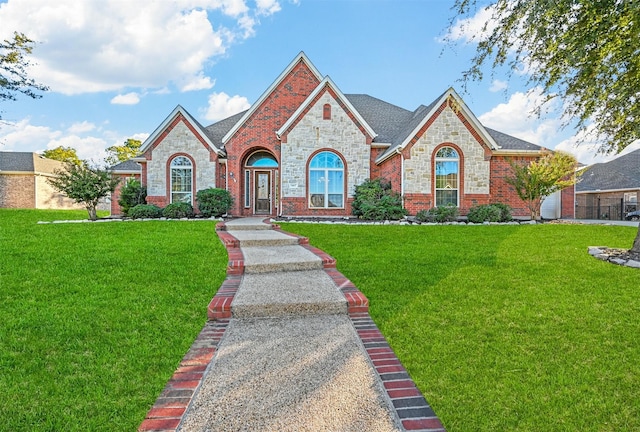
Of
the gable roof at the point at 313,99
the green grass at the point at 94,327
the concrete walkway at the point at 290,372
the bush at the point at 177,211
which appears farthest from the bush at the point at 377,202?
the concrete walkway at the point at 290,372

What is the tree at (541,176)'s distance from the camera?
14.8 metres

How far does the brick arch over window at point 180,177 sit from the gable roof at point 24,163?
22252 millimetres

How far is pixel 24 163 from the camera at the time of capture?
32.4 m

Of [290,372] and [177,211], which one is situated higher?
[177,211]

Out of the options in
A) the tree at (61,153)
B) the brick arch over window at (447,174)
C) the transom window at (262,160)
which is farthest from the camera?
the tree at (61,153)

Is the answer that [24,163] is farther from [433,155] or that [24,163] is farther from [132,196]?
[433,155]

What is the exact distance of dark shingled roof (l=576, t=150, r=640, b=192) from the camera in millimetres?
26222

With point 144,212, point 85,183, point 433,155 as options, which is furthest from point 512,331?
point 85,183

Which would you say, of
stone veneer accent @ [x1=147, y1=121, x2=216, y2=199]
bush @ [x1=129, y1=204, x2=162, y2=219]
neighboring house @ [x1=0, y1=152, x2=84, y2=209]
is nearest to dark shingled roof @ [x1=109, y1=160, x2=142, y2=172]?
stone veneer accent @ [x1=147, y1=121, x2=216, y2=199]

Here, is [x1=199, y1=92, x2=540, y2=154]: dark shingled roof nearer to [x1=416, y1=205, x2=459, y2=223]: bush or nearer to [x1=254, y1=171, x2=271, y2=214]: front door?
[x1=254, y1=171, x2=271, y2=214]: front door

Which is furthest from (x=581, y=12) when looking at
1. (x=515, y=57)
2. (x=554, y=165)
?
(x=554, y=165)

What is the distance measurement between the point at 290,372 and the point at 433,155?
46.3ft

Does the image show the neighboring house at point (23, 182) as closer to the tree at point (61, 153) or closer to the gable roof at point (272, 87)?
the tree at point (61, 153)

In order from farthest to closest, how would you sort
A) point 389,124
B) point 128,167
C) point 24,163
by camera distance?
point 24,163 < point 128,167 < point 389,124
